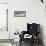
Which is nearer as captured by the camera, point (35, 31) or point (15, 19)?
point (35, 31)

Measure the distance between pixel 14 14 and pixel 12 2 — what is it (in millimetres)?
377

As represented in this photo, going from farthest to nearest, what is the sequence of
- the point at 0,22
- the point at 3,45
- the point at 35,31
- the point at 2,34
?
the point at 0,22 < the point at 2,34 < the point at 35,31 < the point at 3,45

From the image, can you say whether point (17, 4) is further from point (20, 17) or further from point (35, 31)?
point (35, 31)

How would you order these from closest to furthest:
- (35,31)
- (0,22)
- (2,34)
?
(35,31) < (2,34) < (0,22)

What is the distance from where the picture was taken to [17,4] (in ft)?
10.3

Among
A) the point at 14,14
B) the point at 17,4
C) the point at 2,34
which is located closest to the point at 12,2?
the point at 17,4

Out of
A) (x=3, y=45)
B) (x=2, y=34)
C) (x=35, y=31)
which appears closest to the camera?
(x=3, y=45)

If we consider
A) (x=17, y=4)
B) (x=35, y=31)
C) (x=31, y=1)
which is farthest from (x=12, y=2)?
(x=35, y=31)

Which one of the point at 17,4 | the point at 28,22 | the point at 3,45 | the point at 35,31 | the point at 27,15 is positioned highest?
the point at 17,4

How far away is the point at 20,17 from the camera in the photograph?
3164mm

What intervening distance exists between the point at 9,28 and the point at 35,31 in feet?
3.33

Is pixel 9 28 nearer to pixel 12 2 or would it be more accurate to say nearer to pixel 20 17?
pixel 20 17

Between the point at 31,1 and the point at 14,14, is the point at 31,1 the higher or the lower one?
the higher one

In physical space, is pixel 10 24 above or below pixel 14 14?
below
